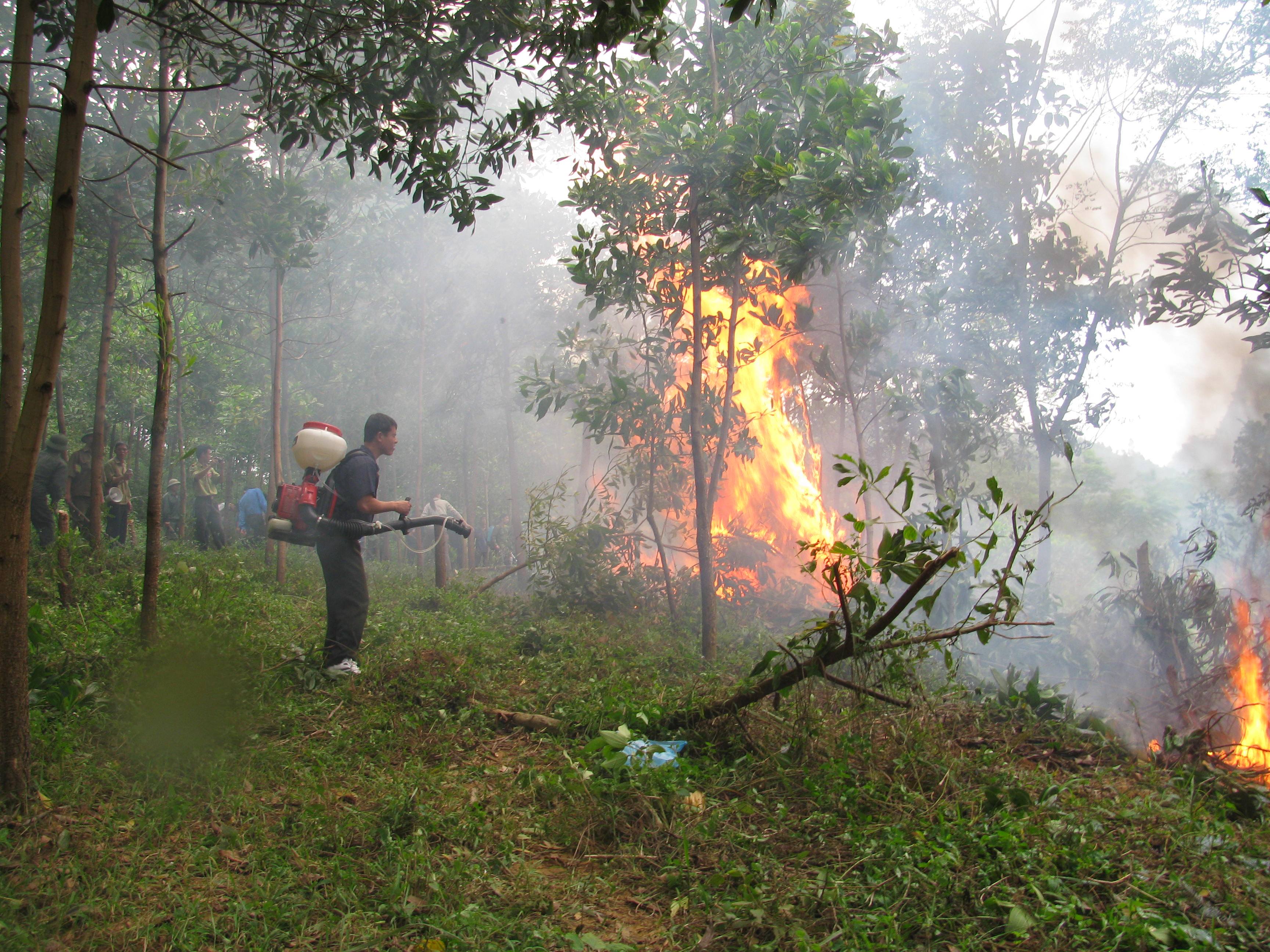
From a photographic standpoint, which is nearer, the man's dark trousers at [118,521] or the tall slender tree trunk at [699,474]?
the tall slender tree trunk at [699,474]

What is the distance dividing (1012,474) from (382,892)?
38.2m

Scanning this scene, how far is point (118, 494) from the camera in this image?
1140 centimetres

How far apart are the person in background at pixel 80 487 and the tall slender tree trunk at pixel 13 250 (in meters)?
8.03

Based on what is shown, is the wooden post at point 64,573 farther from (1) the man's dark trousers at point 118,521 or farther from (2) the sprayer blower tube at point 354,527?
(1) the man's dark trousers at point 118,521

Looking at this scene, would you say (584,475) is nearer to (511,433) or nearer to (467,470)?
(511,433)

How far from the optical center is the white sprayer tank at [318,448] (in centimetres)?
588

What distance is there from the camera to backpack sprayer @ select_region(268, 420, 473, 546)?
5703mm

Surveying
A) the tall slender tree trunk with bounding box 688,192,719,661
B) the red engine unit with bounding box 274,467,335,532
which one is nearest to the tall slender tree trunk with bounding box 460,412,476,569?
the tall slender tree trunk with bounding box 688,192,719,661

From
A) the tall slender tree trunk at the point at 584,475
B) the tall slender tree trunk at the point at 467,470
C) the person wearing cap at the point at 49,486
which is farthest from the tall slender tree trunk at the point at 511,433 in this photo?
the person wearing cap at the point at 49,486

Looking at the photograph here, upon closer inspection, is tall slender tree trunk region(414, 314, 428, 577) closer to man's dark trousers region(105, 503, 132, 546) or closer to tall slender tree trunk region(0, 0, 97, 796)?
man's dark trousers region(105, 503, 132, 546)

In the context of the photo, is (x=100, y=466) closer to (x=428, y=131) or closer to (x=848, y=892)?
(x=428, y=131)

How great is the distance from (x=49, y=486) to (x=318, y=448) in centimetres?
560

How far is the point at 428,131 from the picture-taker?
Result: 474 cm

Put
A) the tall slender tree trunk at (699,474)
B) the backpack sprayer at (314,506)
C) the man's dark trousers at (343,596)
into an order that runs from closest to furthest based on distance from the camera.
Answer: the man's dark trousers at (343,596) → the backpack sprayer at (314,506) → the tall slender tree trunk at (699,474)
